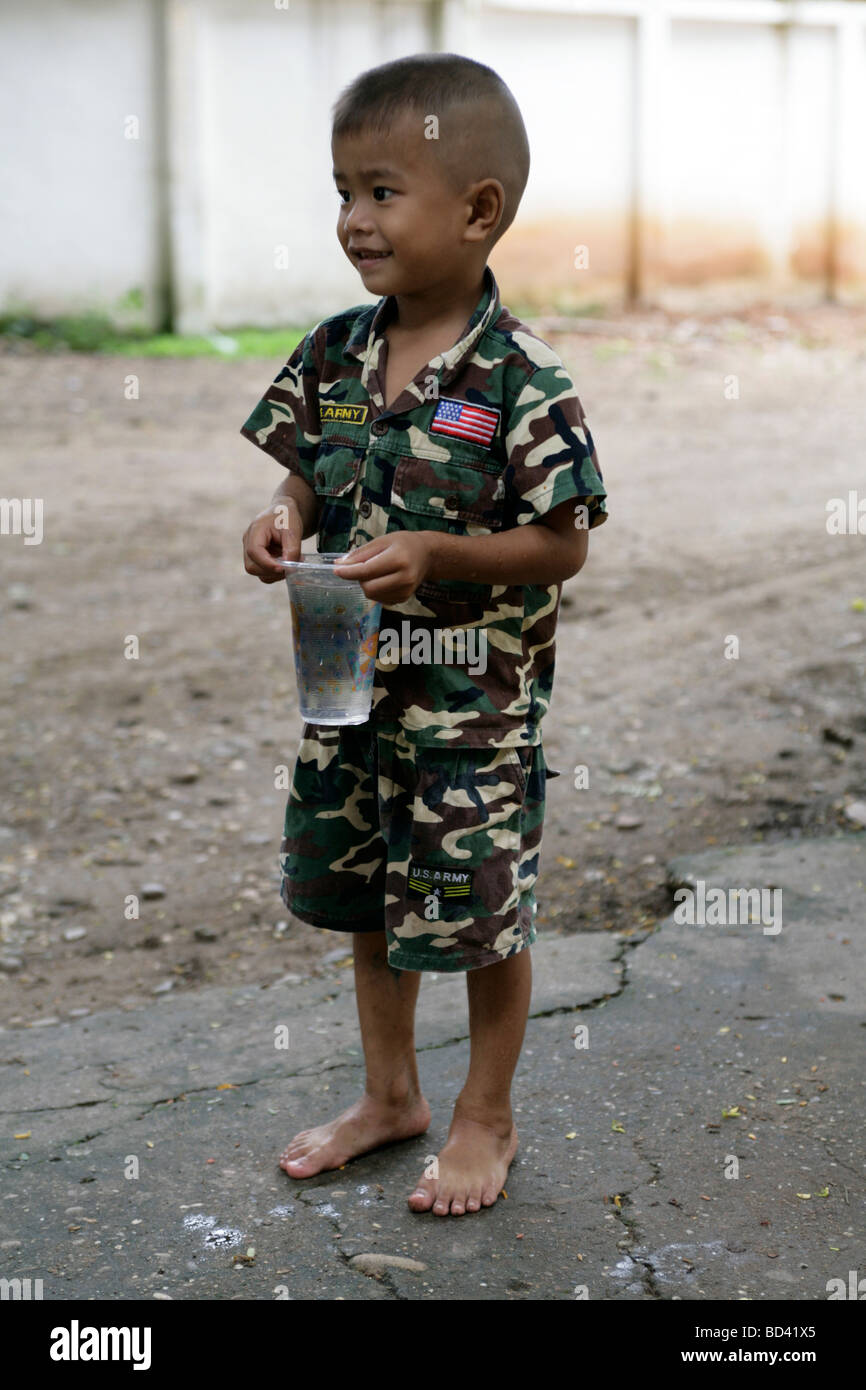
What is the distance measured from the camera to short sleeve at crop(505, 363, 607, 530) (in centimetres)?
189

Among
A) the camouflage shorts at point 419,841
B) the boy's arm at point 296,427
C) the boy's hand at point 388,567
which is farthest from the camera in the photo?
the boy's arm at point 296,427

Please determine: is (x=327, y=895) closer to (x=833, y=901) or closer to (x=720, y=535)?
(x=833, y=901)

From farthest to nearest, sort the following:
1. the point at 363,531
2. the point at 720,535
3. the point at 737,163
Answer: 1. the point at 737,163
2. the point at 720,535
3. the point at 363,531

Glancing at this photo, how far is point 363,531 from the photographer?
2045 mm

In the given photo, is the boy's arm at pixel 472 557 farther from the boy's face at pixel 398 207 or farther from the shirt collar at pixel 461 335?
the boy's face at pixel 398 207

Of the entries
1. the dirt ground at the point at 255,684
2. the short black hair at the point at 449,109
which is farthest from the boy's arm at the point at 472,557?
the dirt ground at the point at 255,684

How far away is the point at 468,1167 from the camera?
2105mm

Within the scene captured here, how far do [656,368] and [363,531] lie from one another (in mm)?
7635

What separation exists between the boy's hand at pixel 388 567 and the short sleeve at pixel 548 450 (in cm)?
17

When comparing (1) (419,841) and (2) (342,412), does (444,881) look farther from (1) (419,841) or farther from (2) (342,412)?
(2) (342,412)

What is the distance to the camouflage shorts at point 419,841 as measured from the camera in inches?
79.6

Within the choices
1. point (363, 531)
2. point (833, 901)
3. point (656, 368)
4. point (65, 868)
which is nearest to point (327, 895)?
point (363, 531)

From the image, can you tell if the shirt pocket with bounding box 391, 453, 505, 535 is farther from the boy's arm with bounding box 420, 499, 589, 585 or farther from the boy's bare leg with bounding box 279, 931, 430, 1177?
the boy's bare leg with bounding box 279, 931, 430, 1177

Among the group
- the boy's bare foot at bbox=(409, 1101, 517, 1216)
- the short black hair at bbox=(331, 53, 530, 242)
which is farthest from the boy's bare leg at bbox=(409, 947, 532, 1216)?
the short black hair at bbox=(331, 53, 530, 242)
